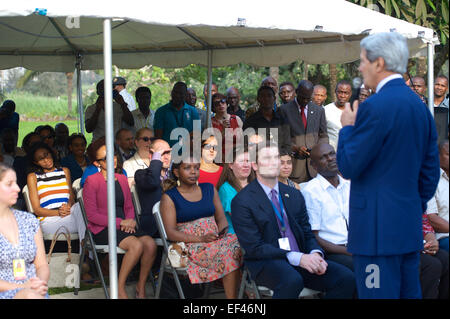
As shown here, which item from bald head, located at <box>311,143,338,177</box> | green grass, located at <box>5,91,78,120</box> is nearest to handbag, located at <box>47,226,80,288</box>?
bald head, located at <box>311,143,338,177</box>

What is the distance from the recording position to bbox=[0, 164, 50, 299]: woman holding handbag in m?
4.18

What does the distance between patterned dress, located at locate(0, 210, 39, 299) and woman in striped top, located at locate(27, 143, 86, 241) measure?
164cm

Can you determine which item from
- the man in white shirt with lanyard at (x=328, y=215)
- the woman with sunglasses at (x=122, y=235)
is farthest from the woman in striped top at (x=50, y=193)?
the man in white shirt with lanyard at (x=328, y=215)

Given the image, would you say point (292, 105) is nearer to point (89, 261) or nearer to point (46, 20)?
point (89, 261)

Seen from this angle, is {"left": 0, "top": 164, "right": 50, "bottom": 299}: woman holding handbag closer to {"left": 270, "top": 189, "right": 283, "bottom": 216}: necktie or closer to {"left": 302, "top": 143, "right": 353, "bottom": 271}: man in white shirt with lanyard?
{"left": 270, "top": 189, "right": 283, "bottom": 216}: necktie

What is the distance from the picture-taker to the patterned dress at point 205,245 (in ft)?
16.6

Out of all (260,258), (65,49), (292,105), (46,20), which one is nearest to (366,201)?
(260,258)

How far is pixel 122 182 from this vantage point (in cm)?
598

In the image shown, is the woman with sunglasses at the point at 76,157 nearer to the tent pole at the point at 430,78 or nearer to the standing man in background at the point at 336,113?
the standing man in background at the point at 336,113

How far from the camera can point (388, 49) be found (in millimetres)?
3547

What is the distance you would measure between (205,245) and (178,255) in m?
0.24

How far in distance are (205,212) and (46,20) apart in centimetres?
553

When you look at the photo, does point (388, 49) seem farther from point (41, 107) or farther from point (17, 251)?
point (41, 107)

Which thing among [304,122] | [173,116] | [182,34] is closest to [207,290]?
[304,122]
